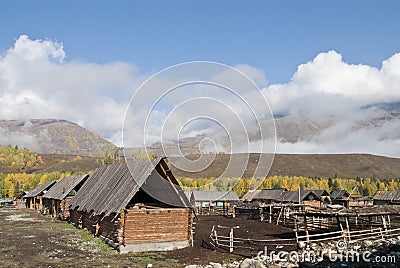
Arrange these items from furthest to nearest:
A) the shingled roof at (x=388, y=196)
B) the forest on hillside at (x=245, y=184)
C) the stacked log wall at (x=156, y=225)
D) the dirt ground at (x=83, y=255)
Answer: the forest on hillside at (x=245, y=184) < the shingled roof at (x=388, y=196) < the stacked log wall at (x=156, y=225) < the dirt ground at (x=83, y=255)

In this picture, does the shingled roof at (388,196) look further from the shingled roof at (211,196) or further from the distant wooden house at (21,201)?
the distant wooden house at (21,201)

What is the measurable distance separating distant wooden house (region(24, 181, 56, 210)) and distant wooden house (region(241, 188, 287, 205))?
4524cm

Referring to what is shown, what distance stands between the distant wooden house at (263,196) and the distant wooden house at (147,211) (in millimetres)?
60270

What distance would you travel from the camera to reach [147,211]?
2594cm

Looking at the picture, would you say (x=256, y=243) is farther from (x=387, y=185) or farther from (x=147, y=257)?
(x=387, y=185)

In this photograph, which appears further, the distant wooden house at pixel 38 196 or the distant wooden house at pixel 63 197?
the distant wooden house at pixel 38 196

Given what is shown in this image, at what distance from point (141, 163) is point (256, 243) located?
10.5 meters

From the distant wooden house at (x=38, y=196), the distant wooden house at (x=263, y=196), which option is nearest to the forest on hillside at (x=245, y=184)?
the distant wooden house at (x=263, y=196)

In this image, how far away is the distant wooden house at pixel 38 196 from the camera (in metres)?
69.6

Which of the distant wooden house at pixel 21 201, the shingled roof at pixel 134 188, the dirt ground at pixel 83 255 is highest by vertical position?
the shingled roof at pixel 134 188

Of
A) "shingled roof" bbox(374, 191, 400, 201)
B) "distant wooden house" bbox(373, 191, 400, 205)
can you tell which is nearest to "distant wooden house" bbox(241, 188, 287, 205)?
"distant wooden house" bbox(373, 191, 400, 205)

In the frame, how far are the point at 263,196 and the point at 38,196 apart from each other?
4959 centimetres

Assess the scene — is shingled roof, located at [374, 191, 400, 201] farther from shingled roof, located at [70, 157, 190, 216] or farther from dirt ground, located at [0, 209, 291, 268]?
shingled roof, located at [70, 157, 190, 216]

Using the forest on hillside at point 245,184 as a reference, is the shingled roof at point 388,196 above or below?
below
